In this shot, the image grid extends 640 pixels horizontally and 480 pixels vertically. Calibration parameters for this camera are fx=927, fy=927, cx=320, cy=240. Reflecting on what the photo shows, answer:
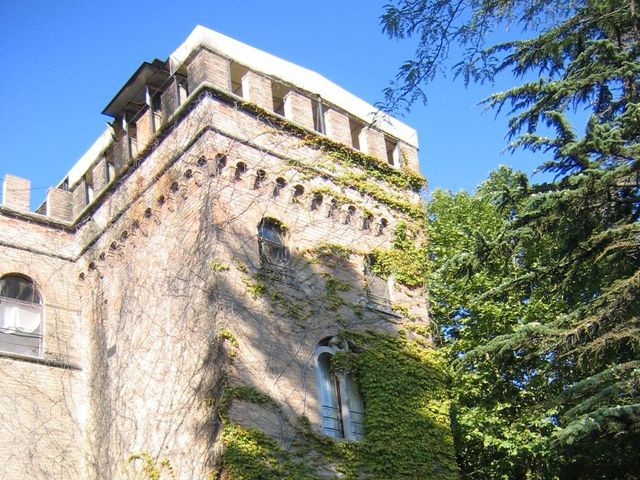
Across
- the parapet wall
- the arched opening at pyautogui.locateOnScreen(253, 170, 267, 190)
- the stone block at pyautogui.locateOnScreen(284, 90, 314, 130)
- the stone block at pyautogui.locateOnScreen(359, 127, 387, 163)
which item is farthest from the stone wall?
the stone block at pyautogui.locateOnScreen(359, 127, 387, 163)

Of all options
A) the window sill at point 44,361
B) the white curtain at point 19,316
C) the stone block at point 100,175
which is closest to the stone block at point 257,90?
the stone block at point 100,175

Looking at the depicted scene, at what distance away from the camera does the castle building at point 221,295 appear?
46.7 feet

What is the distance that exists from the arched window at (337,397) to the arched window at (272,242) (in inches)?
62.3

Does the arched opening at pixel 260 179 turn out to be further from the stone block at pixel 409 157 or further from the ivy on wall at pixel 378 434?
the stone block at pixel 409 157

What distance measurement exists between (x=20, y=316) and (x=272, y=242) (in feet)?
16.8

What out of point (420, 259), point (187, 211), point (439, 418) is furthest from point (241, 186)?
point (439, 418)

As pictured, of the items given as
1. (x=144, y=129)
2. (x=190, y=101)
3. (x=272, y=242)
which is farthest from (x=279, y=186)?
(x=144, y=129)

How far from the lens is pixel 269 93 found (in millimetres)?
16938

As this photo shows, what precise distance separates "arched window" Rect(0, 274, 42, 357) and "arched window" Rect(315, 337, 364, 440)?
549 cm

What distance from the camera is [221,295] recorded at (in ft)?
47.0

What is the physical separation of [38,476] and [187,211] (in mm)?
5225

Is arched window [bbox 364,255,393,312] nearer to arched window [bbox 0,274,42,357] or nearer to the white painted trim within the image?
the white painted trim

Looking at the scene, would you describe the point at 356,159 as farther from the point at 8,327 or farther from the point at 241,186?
the point at 8,327

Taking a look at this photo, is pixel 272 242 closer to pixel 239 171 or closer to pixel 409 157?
pixel 239 171
